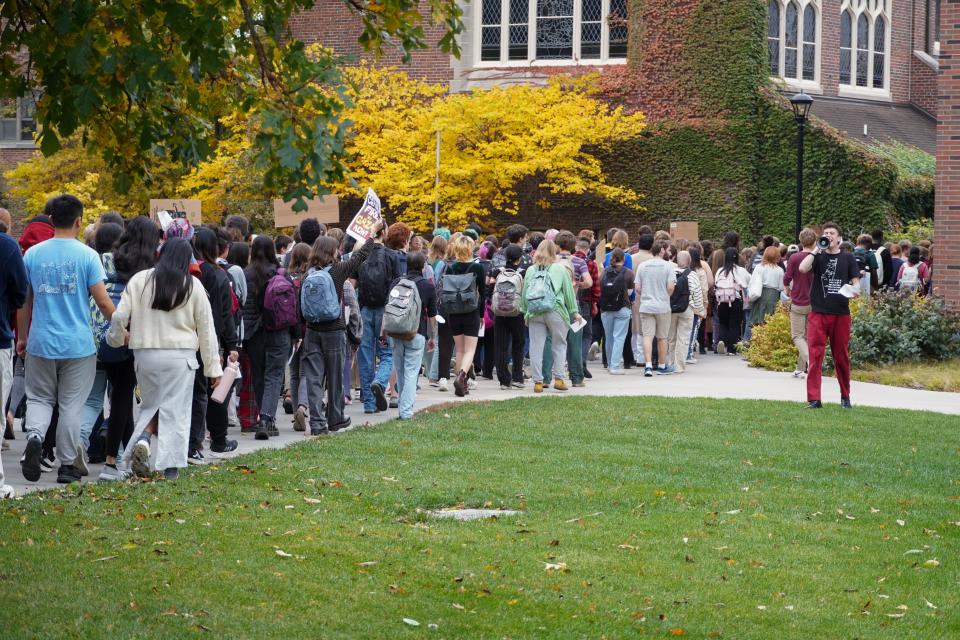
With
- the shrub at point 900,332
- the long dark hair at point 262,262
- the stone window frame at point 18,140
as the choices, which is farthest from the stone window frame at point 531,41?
the long dark hair at point 262,262

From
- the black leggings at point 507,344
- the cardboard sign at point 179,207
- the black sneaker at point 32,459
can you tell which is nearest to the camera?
the black sneaker at point 32,459

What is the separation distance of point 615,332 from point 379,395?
5588 millimetres

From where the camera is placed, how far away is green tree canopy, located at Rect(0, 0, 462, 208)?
5.80 m

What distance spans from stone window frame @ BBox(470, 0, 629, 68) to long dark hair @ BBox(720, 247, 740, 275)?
12240 millimetres

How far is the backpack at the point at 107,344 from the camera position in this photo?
9.47 meters

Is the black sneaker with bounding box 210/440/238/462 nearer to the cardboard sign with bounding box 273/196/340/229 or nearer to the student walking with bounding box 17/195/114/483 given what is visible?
the student walking with bounding box 17/195/114/483

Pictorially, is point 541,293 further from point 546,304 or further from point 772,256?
point 772,256

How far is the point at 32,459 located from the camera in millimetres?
9242

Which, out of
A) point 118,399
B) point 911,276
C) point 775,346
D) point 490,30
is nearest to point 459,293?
point 118,399

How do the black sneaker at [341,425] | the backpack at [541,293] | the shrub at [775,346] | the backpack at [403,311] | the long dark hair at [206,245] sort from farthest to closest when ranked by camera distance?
the shrub at [775,346] < the backpack at [541,293] < the backpack at [403,311] < the black sneaker at [341,425] < the long dark hair at [206,245]

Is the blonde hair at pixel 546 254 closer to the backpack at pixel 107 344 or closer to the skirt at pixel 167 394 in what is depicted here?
the backpack at pixel 107 344

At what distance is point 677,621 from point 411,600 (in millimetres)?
1277

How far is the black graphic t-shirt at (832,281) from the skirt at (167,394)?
23.8 feet

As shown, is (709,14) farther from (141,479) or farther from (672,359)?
(141,479)
